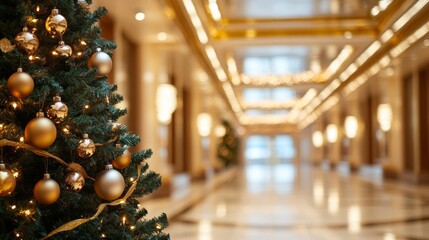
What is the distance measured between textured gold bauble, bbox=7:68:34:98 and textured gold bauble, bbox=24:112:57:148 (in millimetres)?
99

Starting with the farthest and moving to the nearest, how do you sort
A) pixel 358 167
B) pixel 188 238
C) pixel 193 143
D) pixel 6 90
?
pixel 358 167 → pixel 193 143 → pixel 188 238 → pixel 6 90

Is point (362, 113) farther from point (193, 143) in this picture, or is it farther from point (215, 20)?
point (215, 20)

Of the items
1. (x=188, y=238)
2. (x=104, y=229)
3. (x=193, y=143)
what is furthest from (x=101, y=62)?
(x=193, y=143)

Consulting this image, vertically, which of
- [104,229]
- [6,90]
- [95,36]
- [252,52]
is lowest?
[104,229]

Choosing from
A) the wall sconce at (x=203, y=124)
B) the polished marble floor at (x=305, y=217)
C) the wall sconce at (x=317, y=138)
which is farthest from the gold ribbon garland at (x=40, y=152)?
the wall sconce at (x=317, y=138)

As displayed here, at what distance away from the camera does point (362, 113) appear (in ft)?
78.9

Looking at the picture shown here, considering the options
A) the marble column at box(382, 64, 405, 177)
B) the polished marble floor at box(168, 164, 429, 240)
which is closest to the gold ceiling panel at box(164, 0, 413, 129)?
the polished marble floor at box(168, 164, 429, 240)

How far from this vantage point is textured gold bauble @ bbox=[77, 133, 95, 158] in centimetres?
211

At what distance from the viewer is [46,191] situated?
2.03m

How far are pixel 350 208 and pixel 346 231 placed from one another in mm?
2776

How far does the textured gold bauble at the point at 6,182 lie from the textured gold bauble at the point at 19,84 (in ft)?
0.82

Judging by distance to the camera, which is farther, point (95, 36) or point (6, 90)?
point (95, 36)

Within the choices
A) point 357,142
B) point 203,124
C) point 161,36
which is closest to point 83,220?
point 161,36

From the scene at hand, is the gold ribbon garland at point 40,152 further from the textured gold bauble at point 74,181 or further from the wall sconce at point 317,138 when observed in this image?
the wall sconce at point 317,138
